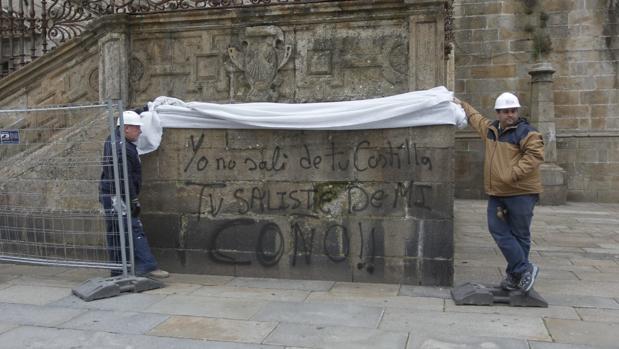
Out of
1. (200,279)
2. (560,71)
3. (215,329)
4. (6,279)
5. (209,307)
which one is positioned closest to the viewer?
(215,329)

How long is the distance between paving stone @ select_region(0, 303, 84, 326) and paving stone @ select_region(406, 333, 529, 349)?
302cm

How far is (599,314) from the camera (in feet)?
16.5

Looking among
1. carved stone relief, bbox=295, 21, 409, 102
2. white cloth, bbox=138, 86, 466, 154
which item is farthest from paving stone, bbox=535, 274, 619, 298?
carved stone relief, bbox=295, 21, 409, 102

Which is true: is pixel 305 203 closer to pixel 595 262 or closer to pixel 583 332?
pixel 583 332

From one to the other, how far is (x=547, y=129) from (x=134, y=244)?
1158 cm

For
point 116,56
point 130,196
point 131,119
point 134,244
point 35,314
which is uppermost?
point 116,56

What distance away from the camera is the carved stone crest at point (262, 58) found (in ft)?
21.1

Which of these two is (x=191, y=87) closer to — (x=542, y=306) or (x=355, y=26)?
(x=355, y=26)

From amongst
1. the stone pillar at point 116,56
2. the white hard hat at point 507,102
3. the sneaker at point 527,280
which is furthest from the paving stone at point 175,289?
the white hard hat at point 507,102

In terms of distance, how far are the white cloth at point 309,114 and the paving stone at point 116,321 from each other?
2073mm

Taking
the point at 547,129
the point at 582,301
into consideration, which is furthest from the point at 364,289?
the point at 547,129

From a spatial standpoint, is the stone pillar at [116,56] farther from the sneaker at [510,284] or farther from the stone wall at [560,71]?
the stone wall at [560,71]

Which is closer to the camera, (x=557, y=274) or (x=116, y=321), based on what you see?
(x=116, y=321)

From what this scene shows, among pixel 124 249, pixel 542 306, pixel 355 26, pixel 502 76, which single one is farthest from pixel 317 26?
pixel 502 76
